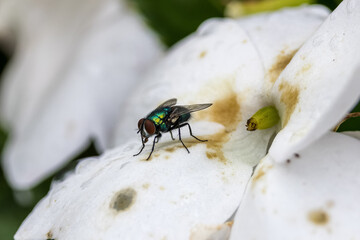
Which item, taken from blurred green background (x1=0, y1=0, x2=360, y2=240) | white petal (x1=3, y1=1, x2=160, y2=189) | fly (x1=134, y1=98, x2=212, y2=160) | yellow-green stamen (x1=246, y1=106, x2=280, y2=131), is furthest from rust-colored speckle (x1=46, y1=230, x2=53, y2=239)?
blurred green background (x1=0, y1=0, x2=360, y2=240)

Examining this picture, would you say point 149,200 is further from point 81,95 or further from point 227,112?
point 81,95

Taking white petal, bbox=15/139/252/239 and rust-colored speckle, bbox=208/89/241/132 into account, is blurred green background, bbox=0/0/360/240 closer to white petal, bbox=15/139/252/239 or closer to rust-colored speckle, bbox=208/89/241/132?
rust-colored speckle, bbox=208/89/241/132

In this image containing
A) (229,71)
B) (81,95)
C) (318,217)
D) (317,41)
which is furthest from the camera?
(81,95)

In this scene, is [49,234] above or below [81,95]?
above

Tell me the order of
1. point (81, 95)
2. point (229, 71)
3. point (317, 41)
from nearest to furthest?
point (317, 41)
point (229, 71)
point (81, 95)

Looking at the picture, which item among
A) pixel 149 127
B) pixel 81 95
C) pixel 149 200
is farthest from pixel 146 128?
pixel 81 95

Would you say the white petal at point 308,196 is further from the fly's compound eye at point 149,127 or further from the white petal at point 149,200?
the fly's compound eye at point 149,127

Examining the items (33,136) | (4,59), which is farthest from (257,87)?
(4,59)

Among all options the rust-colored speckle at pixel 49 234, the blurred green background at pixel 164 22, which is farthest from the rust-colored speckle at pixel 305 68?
the blurred green background at pixel 164 22
